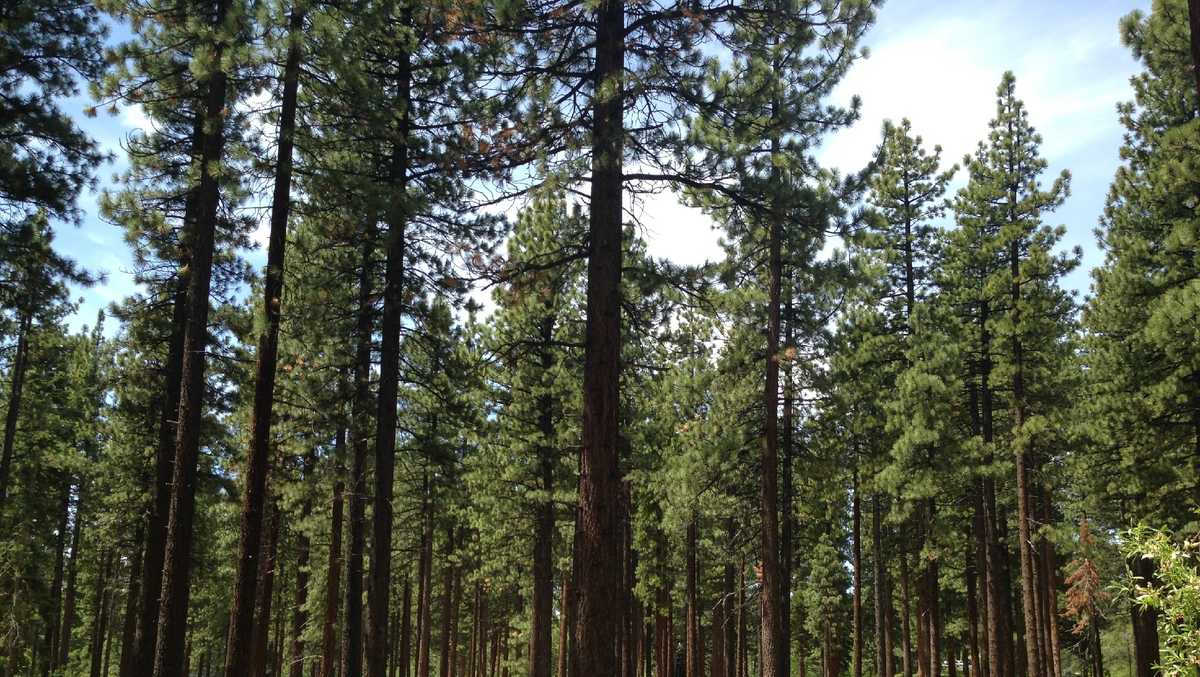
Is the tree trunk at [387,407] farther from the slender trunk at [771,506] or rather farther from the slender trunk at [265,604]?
the slender trunk at [265,604]

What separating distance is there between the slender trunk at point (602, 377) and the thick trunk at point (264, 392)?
4.50 metres

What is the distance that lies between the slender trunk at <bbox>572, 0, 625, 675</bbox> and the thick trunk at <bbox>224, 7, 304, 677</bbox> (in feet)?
14.8

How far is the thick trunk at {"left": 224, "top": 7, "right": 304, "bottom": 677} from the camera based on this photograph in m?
10.0

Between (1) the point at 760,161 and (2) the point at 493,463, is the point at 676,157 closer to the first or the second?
(1) the point at 760,161

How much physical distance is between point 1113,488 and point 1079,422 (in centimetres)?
324

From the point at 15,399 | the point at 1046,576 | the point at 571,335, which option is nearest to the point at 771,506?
the point at 571,335

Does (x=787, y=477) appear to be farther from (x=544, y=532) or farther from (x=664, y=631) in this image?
(x=664, y=631)

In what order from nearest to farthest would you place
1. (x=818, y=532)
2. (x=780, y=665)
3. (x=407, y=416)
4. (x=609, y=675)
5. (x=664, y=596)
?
(x=609, y=675)
(x=780, y=665)
(x=407, y=416)
(x=664, y=596)
(x=818, y=532)

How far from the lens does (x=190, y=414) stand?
10.8 metres

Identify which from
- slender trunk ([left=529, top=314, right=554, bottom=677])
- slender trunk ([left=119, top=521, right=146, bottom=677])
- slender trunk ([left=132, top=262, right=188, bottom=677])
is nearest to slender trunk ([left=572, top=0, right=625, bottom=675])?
slender trunk ([left=132, top=262, right=188, bottom=677])

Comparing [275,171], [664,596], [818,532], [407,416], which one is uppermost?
[275,171]

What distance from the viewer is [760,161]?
370 inches

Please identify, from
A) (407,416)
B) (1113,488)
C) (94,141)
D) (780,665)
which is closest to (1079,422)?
(1113,488)

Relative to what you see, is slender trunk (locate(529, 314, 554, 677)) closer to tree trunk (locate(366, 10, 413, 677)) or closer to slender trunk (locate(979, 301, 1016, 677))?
tree trunk (locate(366, 10, 413, 677))
